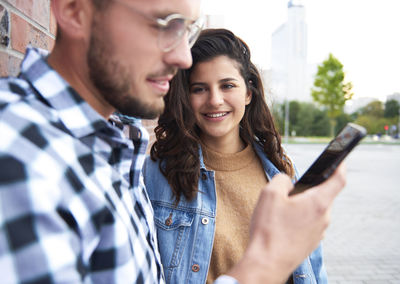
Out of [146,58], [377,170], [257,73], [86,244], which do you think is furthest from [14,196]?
[377,170]

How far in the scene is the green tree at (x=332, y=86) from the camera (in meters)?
30.5

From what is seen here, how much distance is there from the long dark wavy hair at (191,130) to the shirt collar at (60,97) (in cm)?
104

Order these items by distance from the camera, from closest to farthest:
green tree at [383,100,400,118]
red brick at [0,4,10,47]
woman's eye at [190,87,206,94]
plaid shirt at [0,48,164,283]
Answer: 1. plaid shirt at [0,48,164,283]
2. red brick at [0,4,10,47]
3. woman's eye at [190,87,206,94]
4. green tree at [383,100,400,118]

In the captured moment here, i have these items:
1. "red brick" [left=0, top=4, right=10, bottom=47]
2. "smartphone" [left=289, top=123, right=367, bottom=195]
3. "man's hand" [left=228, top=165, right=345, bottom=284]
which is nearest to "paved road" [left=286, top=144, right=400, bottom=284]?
"smartphone" [left=289, top=123, right=367, bottom=195]

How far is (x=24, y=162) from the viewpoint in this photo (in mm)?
610

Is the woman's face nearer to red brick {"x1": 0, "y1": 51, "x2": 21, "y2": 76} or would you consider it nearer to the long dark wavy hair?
the long dark wavy hair

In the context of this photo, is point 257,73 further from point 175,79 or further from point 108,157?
point 108,157

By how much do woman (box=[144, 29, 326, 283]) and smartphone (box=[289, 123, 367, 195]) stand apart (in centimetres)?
83

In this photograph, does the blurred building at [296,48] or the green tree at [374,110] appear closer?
the green tree at [374,110]

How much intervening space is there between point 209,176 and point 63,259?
1.35 metres

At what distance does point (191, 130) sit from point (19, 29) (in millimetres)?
1122

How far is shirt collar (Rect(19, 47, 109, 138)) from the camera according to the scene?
31.8 inches

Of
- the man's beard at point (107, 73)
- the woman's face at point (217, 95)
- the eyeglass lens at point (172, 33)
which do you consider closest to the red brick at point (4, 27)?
the man's beard at point (107, 73)

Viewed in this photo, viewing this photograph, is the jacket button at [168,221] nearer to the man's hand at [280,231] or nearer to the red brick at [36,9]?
the man's hand at [280,231]
